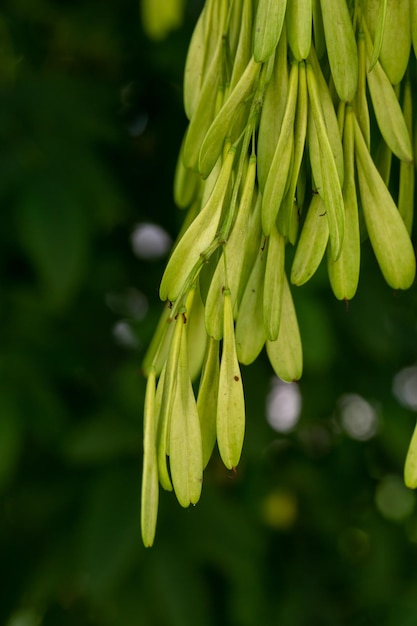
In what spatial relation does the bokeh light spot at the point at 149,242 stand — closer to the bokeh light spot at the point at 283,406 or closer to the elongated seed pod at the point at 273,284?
the bokeh light spot at the point at 283,406

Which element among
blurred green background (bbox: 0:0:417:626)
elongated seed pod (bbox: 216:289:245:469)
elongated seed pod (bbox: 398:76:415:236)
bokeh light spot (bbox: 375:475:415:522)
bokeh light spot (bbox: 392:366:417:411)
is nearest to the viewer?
elongated seed pod (bbox: 216:289:245:469)

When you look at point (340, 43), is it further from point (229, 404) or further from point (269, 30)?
point (229, 404)

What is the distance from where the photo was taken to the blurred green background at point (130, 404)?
133 cm

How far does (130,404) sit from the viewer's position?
4.51 feet

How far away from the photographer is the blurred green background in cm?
133

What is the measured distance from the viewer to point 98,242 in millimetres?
1603

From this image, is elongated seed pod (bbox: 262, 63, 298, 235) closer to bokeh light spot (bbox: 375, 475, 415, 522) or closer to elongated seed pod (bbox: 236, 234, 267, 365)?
elongated seed pod (bbox: 236, 234, 267, 365)

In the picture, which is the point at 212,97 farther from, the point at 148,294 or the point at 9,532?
the point at 9,532

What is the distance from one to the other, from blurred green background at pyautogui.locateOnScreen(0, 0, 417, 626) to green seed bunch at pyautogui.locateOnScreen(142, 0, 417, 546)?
565mm

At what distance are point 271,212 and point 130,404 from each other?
2.77ft

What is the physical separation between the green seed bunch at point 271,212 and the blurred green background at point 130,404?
0.56 meters

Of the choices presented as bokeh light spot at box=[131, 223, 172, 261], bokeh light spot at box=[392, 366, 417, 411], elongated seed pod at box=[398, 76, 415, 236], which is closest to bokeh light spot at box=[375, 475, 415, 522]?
bokeh light spot at box=[392, 366, 417, 411]

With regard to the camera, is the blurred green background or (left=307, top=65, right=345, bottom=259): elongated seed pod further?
the blurred green background

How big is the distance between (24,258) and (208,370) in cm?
103
